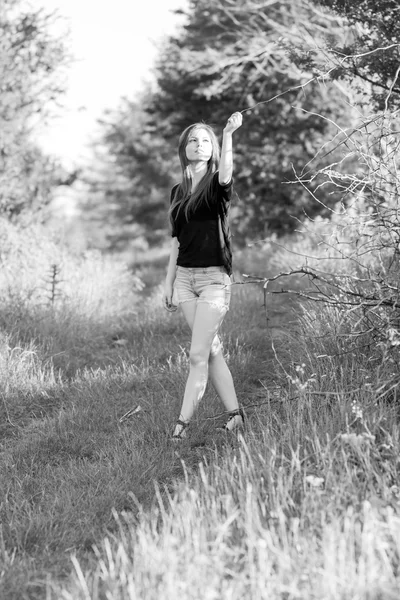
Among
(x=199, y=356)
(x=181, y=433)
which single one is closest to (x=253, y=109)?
(x=199, y=356)

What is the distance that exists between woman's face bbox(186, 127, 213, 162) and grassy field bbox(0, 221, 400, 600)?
1.40 metres

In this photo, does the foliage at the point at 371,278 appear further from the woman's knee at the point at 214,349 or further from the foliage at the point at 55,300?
the foliage at the point at 55,300

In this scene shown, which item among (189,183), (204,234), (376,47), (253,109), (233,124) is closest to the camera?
(233,124)

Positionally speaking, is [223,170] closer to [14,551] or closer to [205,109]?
[14,551]

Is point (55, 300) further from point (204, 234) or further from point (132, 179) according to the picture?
point (132, 179)

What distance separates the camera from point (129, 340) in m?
6.77

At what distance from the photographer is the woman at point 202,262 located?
418 centimetres

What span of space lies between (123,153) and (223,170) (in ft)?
67.5

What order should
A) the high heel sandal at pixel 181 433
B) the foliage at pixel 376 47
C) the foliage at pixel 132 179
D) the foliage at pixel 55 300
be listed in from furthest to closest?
the foliage at pixel 132 179 → the foliage at pixel 55 300 → the foliage at pixel 376 47 → the high heel sandal at pixel 181 433

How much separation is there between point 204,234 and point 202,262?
184 mm

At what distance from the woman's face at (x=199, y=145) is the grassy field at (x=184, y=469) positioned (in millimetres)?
1404

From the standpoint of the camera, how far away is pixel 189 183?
14.2ft

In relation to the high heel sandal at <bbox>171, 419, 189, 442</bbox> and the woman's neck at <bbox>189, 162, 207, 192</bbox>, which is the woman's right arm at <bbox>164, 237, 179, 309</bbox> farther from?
the high heel sandal at <bbox>171, 419, 189, 442</bbox>

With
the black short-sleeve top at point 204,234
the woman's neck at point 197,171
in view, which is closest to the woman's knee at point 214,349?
the black short-sleeve top at point 204,234
